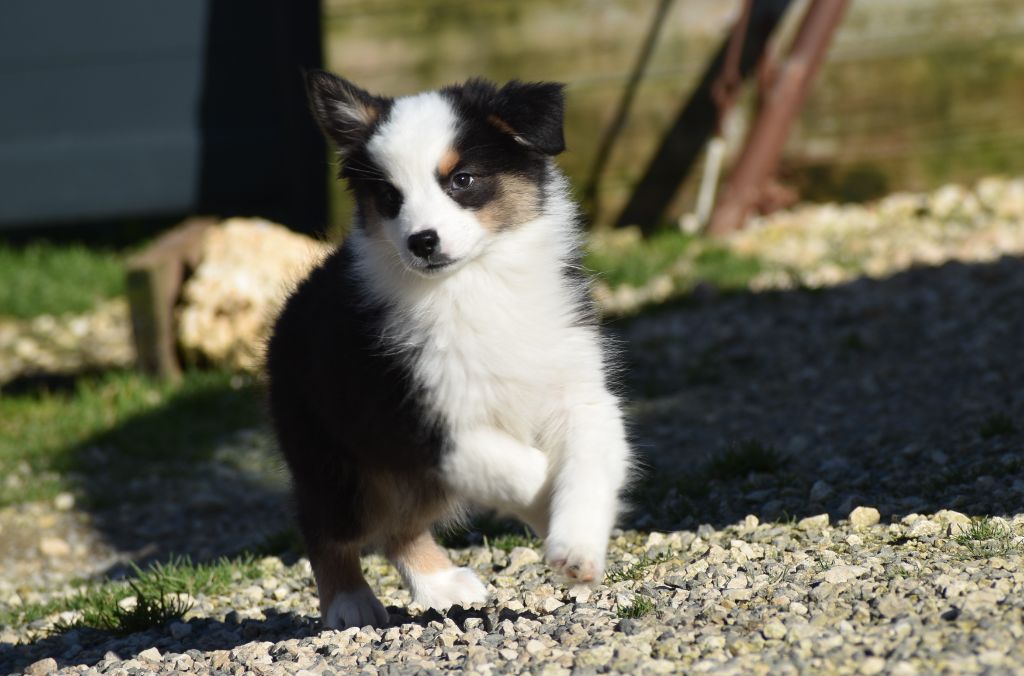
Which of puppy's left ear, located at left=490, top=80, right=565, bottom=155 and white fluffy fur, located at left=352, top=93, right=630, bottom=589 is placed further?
puppy's left ear, located at left=490, top=80, right=565, bottom=155

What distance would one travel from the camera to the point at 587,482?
361 cm

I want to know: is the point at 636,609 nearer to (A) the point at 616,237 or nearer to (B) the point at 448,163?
(B) the point at 448,163

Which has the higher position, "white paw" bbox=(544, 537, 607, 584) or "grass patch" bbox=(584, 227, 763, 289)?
"white paw" bbox=(544, 537, 607, 584)

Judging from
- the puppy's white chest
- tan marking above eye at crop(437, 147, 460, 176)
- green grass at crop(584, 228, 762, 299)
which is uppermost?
tan marking above eye at crop(437, 147, 460, 176)

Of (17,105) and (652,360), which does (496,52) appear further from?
(17,105)

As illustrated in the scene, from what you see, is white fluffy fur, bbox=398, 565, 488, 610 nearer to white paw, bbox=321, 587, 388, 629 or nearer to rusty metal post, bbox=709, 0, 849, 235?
white paw, bbox=321, 587, 388, 629

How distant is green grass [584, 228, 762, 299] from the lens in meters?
8.00

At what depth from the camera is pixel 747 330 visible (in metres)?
7.27

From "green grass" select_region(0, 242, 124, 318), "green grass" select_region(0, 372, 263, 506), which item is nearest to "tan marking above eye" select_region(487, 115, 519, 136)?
"green grass" select_region(0, 372, 263, 506)

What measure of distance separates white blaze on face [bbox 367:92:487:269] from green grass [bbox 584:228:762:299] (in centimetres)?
401

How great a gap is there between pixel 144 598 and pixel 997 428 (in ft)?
9.81

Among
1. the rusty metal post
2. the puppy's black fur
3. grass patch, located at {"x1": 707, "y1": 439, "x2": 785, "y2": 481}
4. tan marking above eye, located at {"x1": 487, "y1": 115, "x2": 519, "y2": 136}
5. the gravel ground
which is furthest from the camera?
the rusty metal post

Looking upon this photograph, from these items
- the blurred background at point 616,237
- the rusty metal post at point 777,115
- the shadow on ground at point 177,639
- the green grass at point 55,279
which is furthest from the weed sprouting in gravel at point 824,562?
the green grass at point 55,279

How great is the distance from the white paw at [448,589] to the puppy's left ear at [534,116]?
1.32 metres
